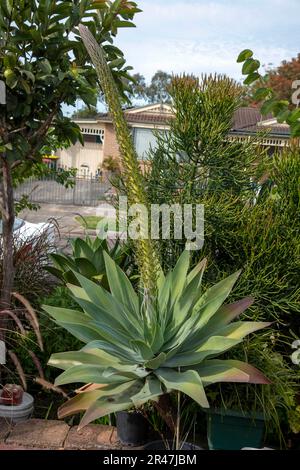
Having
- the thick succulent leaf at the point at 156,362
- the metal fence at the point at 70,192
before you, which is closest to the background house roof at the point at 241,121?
the thick succulent leaf at the point at 156,362

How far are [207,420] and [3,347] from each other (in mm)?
1559

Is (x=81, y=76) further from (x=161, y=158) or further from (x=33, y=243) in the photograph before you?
(x=33, y=243)

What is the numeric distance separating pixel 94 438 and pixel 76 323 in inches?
35.4

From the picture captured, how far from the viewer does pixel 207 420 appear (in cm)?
348

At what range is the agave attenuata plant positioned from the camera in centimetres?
277

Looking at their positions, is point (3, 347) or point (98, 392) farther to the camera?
point (3, 347)

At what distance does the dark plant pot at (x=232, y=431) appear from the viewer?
11.0 feet

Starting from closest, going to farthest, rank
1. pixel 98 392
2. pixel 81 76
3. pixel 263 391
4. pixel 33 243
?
pixel 98 392, pixel 263 391, pixel 81 76, pixel 33 243

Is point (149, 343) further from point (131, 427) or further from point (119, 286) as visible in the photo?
point (131, 427)

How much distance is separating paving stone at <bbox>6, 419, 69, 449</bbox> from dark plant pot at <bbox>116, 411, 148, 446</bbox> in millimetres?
391

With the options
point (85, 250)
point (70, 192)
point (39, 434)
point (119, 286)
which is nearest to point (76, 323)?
point (119, 286)

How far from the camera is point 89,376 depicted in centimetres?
284

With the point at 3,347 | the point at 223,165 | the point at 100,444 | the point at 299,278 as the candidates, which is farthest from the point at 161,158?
the point at 100,444

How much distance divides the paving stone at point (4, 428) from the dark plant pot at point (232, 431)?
4.44 feet
